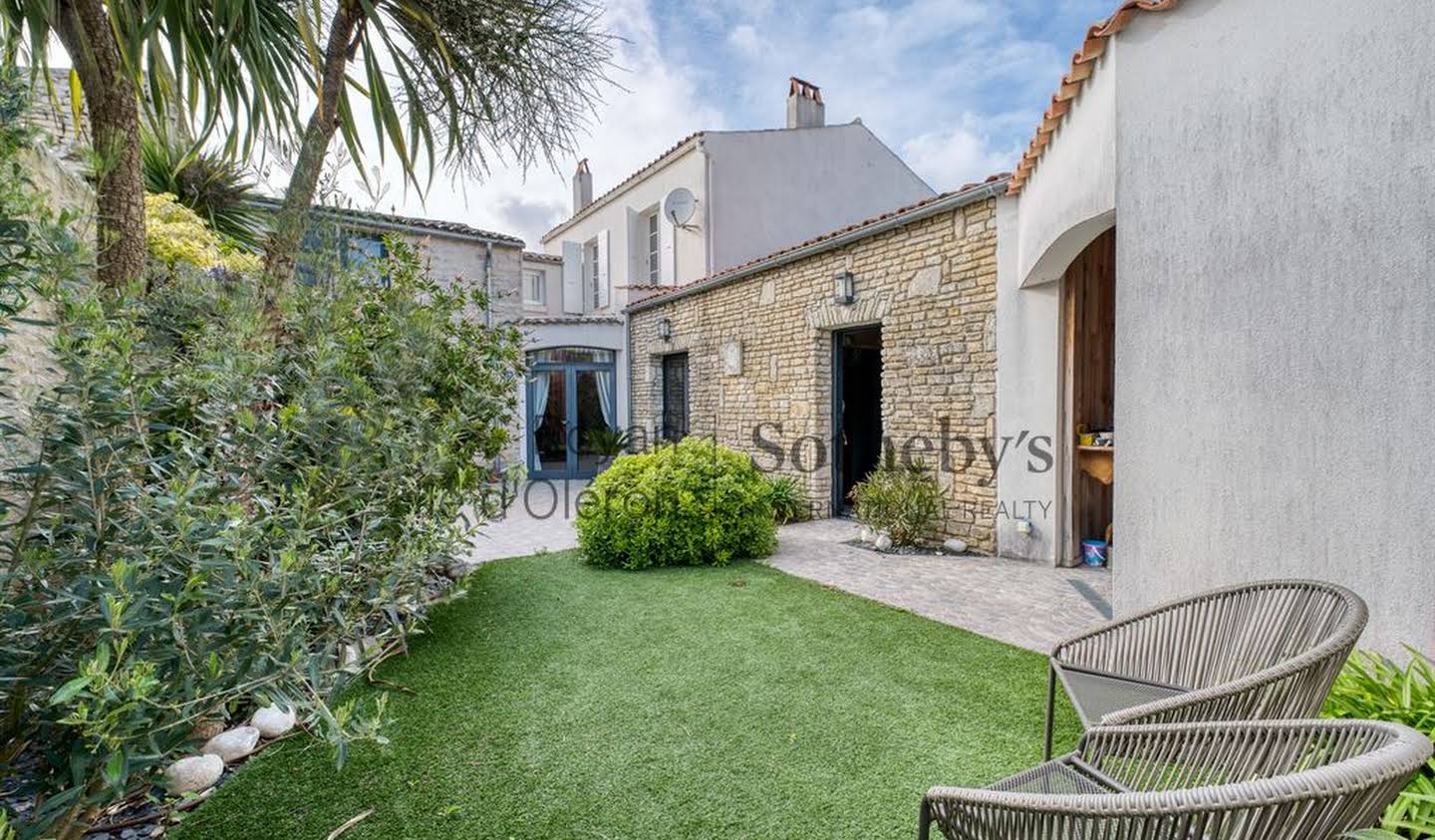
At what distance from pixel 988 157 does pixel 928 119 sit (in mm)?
1093

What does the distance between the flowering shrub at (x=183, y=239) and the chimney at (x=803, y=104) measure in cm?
966

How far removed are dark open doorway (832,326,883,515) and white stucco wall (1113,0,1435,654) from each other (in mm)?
4678

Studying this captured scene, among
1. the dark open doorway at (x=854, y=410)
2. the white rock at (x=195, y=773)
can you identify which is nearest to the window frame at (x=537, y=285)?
the dark open doorway at (x=854, y=410)

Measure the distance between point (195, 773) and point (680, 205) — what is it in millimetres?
10529

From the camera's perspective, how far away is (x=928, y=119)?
30.4 feet

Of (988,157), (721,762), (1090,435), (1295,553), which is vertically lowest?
(721,762)

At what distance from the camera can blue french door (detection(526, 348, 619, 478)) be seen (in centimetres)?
1255

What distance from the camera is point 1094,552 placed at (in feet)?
18.5

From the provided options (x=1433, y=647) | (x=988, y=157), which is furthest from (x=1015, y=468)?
(x=988, y=157)

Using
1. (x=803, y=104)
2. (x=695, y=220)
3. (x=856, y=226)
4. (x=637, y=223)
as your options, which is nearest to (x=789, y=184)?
(x=803, y=104)

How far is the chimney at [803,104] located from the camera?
38.9 feet

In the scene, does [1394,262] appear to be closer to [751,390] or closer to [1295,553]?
[1295,553]

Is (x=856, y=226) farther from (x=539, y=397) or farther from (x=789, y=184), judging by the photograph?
(x=539, y=397)

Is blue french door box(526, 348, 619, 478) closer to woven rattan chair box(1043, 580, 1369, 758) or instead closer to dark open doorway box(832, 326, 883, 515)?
dark open doorway box(832, 326, 883, 515)
